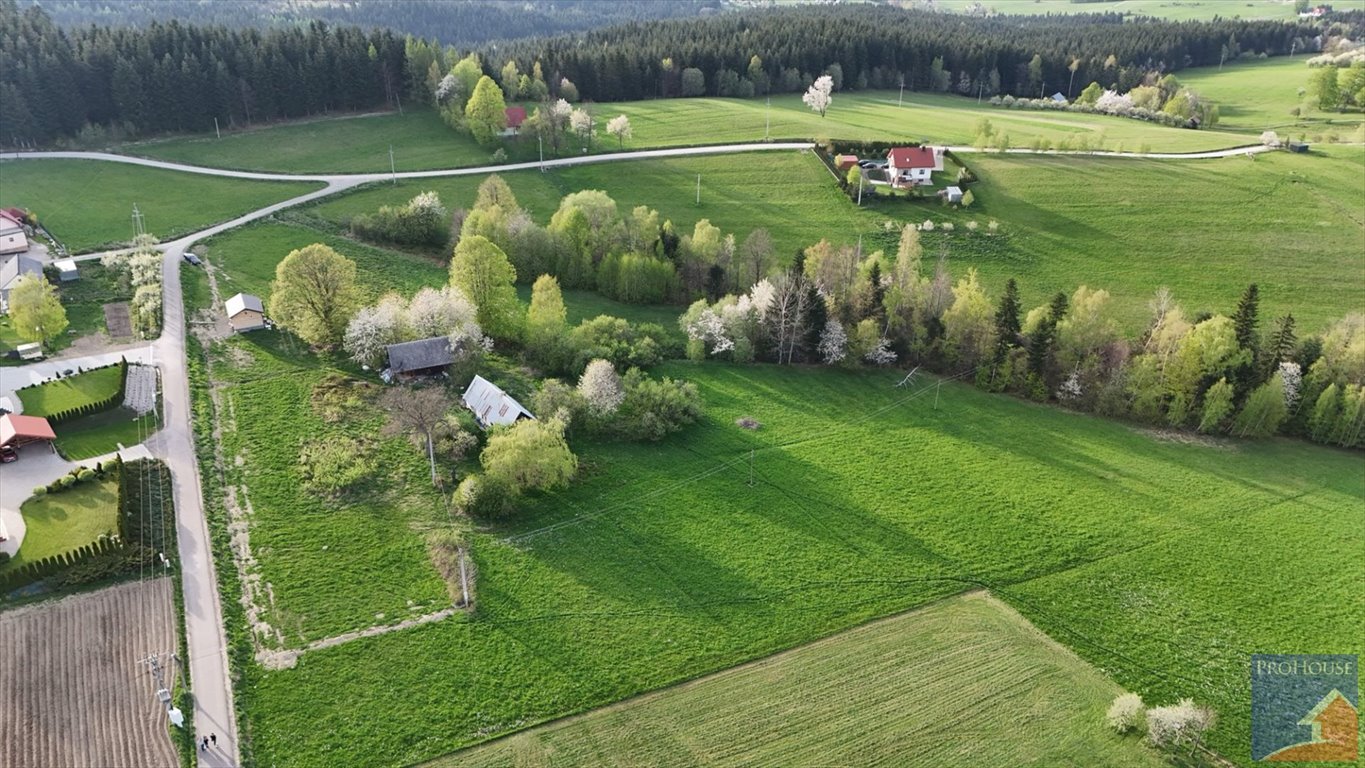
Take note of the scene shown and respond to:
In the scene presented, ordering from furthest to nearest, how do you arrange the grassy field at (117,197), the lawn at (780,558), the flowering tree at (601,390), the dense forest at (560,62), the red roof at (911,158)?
the dense forest at (560,62)
the red roof at (911,158)
the grassy field at (117,197)
the flowering tree at (601,390)
the lawn at (780,558)

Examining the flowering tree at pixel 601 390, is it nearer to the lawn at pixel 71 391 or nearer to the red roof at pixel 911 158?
the lawn at pixel 71 391

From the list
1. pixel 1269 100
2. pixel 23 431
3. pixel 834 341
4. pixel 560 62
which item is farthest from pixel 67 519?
pixel 1269 100

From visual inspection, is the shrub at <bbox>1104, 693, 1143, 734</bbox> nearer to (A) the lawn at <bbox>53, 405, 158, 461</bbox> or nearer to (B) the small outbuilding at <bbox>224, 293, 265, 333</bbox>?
(A) the lawn at <bbox>53, 405, 158, 461</bbox>

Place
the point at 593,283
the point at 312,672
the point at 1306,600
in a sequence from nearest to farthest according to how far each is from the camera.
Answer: the point at 312,672 < the point at 1306,600 < the point at 593,283

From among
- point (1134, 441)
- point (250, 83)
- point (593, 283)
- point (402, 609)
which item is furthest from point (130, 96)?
point (1134, 441)

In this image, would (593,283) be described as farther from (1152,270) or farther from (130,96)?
(130,96)

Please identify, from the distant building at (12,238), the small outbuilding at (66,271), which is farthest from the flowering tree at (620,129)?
the distant building at (12,238)
